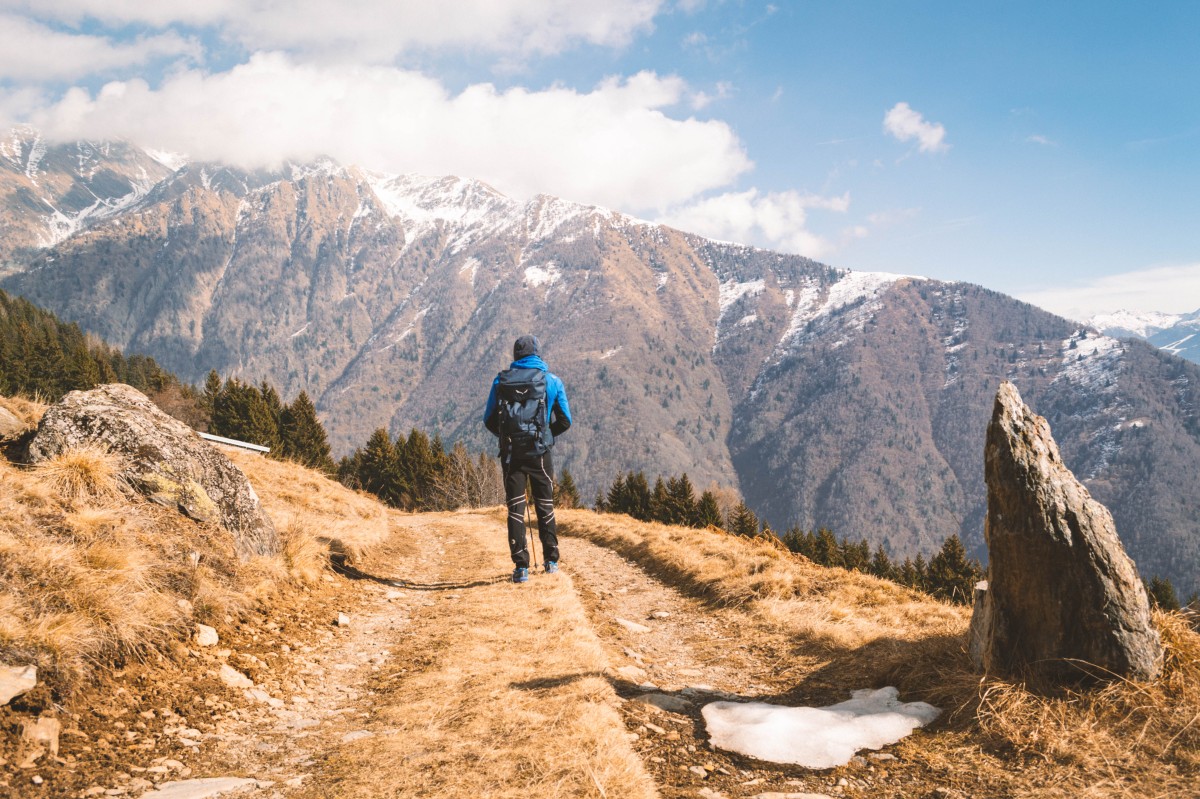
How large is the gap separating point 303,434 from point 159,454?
7832 centimetres

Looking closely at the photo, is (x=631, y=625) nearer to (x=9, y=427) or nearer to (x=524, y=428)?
(x=524, y=428)

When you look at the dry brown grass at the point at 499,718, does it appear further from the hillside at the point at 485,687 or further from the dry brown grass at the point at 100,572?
Result: the dry brown grass at the point at 100,572

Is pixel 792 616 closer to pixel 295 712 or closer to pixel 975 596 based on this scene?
pixel 975 596

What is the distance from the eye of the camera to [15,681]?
13.8 ft

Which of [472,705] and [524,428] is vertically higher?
[524,428]

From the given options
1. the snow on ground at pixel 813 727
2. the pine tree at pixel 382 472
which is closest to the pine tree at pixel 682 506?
the pine tree at pixel 382 472

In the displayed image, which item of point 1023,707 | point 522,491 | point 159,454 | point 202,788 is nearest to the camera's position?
point 202,788

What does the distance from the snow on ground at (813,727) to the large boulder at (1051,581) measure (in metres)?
1.07

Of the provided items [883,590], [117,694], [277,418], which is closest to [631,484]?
[277,418]

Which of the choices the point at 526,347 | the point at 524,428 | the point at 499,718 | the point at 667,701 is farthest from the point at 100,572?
the point at 526,347

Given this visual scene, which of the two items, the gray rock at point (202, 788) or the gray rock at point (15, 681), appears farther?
the gray rock at point (15, 681)

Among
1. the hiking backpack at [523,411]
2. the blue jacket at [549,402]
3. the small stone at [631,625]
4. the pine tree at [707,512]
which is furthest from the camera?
the pine tree at [707,512]

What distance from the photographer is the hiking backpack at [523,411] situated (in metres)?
10.6

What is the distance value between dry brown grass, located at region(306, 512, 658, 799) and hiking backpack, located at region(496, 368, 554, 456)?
2.91 metres
